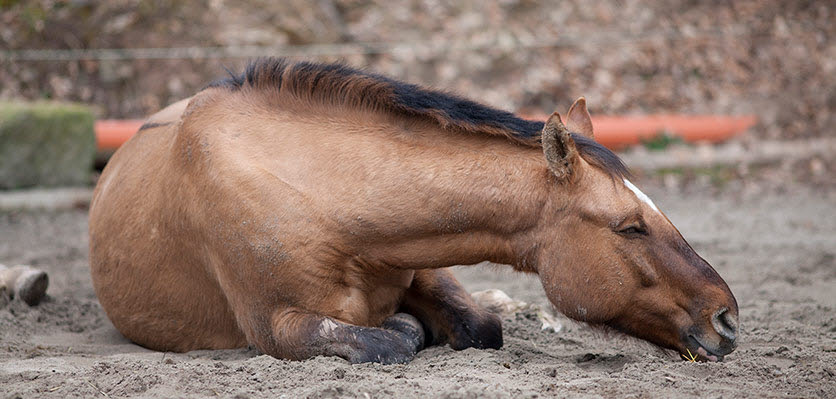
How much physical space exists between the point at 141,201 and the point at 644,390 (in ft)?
8.14

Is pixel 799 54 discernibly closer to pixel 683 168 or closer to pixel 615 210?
pixel 683 168

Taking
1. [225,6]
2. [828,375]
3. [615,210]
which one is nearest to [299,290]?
[615,210]

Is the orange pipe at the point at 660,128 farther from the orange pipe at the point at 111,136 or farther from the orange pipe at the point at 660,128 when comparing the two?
the orange pipe at the point at 111,136

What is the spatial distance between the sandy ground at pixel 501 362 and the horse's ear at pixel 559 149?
569mm

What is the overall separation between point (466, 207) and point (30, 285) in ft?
9.08

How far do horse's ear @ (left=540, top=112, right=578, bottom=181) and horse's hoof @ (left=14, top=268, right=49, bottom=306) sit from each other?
10.1 ft

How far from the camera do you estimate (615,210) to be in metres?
3.13

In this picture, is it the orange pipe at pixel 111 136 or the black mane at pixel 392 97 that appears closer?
the black mane at pixel 392 97

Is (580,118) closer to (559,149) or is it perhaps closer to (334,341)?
(559,149)

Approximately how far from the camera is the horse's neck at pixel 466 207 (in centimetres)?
321

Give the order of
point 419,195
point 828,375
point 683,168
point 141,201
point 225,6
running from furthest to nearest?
point 225,6 → point 683,168 → point 141,201 → point 419,195 → point 828,375

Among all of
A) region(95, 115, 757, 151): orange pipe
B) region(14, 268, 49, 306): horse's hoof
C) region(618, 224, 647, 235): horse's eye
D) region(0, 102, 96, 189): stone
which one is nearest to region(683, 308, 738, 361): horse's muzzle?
region(618, 224, 647, 235): horse's eye

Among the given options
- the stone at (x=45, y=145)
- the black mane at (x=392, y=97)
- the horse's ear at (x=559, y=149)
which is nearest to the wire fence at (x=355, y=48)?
the stone at (x=45, y=145)

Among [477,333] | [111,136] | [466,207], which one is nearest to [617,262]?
[466,207]
